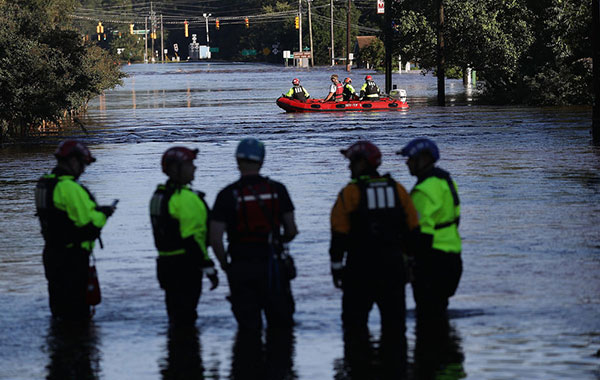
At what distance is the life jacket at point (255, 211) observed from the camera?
8.14m

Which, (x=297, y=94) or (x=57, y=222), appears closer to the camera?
(x=57, y=222)

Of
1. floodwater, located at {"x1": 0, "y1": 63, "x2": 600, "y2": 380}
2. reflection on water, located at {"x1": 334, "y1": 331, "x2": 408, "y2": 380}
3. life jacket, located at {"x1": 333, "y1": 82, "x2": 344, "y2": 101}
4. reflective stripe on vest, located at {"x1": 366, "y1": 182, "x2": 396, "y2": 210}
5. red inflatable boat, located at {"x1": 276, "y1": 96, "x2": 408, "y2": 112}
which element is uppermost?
reflective stripe on vest, located at {"x1": 366, "y1": 182, "x2": 396, "y2": 210}

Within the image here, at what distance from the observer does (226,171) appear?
26.0 meters

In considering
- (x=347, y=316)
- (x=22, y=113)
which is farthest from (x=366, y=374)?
(x=22, y=113)

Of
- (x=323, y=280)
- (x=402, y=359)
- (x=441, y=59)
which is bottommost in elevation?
(x=323, y=280)

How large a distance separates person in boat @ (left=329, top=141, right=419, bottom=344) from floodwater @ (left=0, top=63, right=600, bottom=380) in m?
0.61

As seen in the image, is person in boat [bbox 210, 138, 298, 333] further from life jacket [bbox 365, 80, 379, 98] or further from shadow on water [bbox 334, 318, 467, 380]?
life jacket [bbox 365, 80, 379, 98]

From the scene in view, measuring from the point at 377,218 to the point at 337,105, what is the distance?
41.7m

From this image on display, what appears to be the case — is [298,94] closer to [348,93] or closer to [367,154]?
[348,93]

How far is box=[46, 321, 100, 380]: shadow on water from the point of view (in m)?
8.72

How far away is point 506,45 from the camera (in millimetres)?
55000

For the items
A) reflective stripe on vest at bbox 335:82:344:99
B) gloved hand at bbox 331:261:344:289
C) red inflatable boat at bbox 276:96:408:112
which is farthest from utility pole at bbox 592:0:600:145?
reflective stripe on vest at bbox 335:82:344:99

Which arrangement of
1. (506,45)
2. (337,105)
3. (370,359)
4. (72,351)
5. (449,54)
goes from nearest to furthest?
1. (370,359)
2. (72,351)
3. (337,105)
4. (506,45)
5. (449,54)

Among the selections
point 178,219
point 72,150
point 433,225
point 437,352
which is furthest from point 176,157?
point 437,352
